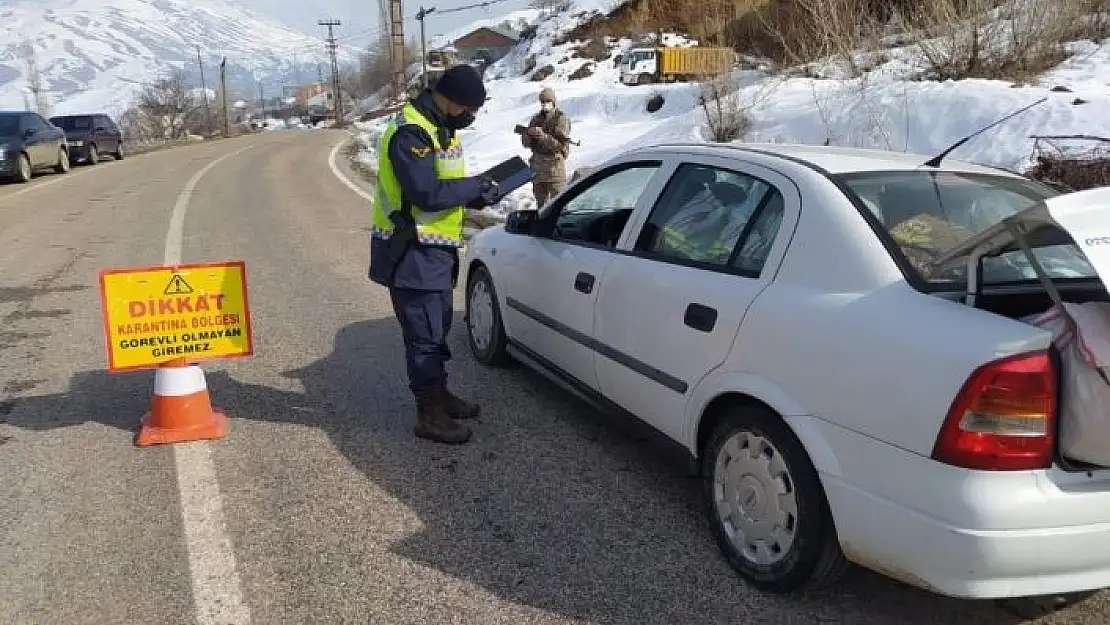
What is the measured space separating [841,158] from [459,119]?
1773mm

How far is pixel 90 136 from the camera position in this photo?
24.0 m

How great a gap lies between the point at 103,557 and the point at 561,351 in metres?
2.20

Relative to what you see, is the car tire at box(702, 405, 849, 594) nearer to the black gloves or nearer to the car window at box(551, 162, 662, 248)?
the car window at box(551, 162, 662, 248)

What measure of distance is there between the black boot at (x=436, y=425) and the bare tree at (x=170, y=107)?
69.6m

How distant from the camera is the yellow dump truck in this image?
15.7 m

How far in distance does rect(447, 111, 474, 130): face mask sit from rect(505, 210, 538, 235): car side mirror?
33.0 inches

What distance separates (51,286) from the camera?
25.7 ft

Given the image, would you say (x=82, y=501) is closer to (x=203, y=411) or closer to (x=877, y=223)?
(x=203, y=411)

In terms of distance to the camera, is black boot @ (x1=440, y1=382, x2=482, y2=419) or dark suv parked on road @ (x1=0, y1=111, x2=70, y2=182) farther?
dark suv parked on road @ (x1=0, y1=111, x2=70, y2=182)

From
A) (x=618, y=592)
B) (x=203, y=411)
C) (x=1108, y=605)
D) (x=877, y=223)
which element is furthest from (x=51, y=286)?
(x=1108, y=605)

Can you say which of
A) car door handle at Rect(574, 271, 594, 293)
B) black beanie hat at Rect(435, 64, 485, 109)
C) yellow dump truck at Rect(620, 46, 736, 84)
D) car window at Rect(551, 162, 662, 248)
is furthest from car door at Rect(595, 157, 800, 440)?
yellow dump truck at Rect(620, 46, 736, 84)

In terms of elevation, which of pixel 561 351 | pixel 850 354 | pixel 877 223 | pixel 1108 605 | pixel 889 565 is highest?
pixel 877 223

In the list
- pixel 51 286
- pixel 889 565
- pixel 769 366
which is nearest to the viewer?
pixel 889 565

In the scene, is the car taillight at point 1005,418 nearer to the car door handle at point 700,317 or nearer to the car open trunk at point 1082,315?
the car open trunk at point 1082,315
